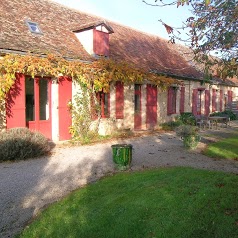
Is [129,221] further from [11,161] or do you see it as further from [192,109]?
[192,109]

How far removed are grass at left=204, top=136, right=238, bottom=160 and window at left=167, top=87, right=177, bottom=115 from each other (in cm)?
648

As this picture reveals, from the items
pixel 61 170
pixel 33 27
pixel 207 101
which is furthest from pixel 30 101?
pixel 207 101

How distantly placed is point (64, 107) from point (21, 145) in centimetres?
355

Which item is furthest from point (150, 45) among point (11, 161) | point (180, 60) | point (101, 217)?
point (101, 217)

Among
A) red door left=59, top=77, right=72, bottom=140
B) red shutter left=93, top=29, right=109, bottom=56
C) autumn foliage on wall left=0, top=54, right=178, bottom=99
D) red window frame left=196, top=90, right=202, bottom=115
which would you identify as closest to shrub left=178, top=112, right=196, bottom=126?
red window frame left=196, top=90, right=202, bottom=115

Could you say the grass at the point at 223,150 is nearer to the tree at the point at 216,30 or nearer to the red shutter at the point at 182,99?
the tree at the point at 216,30

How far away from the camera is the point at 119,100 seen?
14.1m

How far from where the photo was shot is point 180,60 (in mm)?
21031

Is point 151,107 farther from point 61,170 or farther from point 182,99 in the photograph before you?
point 61,170

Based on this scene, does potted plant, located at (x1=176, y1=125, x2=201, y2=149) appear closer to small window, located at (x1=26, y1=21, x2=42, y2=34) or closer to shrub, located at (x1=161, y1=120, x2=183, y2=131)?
shrub, located at (x1=161, y1=120, x2=183, y2=131)

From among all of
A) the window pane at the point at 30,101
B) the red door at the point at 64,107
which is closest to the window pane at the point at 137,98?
the red door at the point at 64,107

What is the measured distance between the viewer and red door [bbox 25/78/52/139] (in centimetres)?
1061

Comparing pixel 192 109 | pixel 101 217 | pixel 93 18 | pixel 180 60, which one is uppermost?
pixel 93 18

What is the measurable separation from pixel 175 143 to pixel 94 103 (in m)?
3.83
